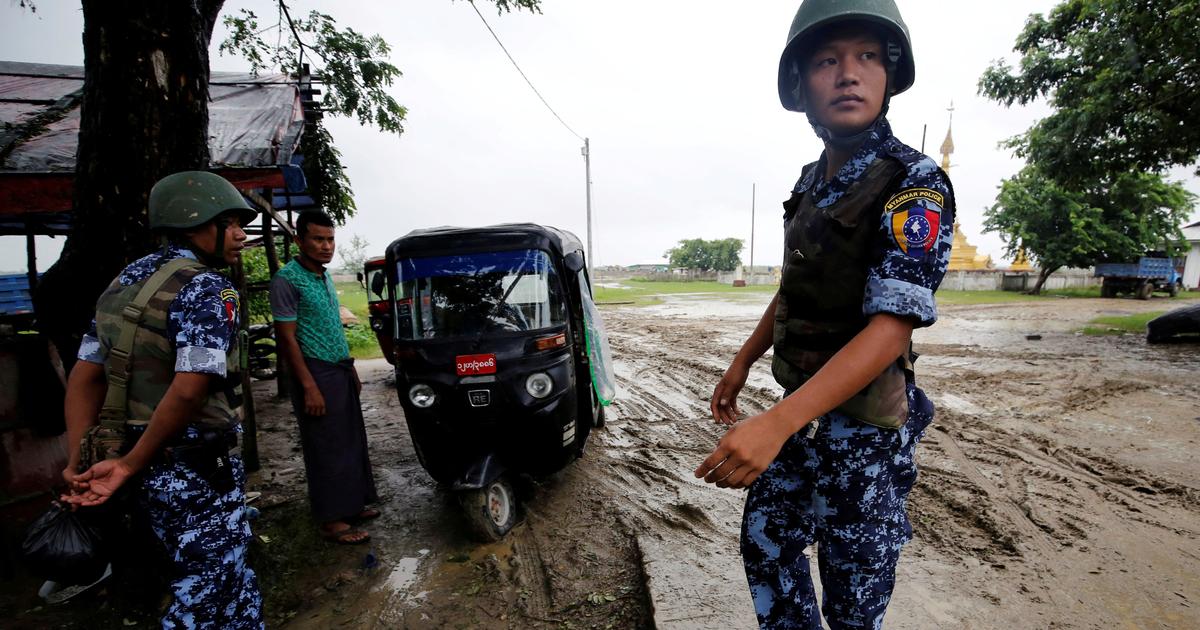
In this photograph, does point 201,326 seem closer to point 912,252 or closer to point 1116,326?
point 912,252

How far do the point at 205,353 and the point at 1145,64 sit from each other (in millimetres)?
12750

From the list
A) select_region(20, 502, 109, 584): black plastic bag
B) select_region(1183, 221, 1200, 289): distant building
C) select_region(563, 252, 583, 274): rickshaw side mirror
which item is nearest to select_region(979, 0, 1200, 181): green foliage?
select_region(563, 252, 583, 274): rickshaw side mirror

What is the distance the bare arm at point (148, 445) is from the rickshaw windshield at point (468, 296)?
1618mm

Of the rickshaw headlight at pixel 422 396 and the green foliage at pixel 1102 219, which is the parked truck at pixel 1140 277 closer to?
the green foliage at pixel 1102 219

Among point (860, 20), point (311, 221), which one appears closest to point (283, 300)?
point (311, 221)

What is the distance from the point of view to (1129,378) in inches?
256

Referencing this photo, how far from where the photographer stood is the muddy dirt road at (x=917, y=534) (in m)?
2.41

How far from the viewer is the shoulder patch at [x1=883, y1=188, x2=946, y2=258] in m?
1.10

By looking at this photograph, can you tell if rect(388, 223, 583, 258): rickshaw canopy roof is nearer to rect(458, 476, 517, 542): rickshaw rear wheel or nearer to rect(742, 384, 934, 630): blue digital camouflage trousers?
rect(458, 476, 517, 542): rickshaw rear wheel

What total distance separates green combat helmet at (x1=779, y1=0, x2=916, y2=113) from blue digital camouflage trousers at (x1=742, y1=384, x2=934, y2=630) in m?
0.88

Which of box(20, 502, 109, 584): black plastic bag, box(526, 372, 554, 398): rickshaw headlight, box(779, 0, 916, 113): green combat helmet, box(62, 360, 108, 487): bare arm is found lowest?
box(20, 502, 109, 584): black plastic bag

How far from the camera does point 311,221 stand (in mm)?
3076

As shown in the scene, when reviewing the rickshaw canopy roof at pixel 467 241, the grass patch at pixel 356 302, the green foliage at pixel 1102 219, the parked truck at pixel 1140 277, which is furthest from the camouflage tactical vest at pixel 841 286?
the parked truck at pixel 1140 277

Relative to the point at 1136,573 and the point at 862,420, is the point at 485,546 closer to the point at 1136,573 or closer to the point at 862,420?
the point at 862,420
